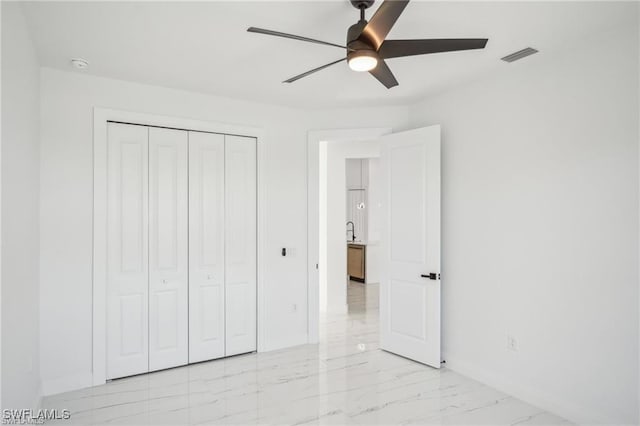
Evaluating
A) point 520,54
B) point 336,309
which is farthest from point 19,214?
point 336,309

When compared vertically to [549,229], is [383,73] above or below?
above

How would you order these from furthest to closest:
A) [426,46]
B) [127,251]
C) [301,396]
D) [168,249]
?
[168,249] → [127,251] → [301,396] → [426,46]

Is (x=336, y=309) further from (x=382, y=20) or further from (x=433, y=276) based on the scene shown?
(x=382, y=20)

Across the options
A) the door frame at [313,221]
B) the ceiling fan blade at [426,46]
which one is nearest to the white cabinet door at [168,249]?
the door frame at [313,221]

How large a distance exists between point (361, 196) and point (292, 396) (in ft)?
21.6

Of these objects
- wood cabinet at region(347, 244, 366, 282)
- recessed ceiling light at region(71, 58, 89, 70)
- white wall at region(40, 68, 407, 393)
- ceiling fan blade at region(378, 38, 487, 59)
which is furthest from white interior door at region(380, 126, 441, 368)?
wood cabinet at region(347, 244, 366, 282)

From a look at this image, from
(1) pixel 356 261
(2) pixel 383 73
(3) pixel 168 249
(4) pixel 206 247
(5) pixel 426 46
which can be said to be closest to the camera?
(5) pixel 426 46

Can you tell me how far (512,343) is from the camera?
3.27 meters

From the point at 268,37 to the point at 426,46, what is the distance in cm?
107

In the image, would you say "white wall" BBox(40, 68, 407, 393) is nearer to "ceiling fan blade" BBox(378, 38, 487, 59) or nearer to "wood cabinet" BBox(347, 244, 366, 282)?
"ceiling fan blade" BBox(378, 38, 487, 59)

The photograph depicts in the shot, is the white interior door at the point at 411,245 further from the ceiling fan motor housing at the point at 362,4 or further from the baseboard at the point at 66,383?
the baseboard at the point at 66,383

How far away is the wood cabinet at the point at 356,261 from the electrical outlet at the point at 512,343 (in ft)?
16.4

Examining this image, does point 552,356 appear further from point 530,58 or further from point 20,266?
point 20,266

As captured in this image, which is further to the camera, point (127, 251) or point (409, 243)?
point (409, 243)
